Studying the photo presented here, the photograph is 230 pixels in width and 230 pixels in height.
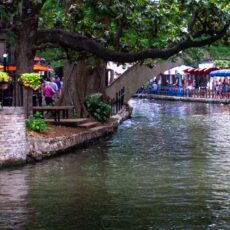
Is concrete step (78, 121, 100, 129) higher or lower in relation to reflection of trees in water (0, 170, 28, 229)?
higher

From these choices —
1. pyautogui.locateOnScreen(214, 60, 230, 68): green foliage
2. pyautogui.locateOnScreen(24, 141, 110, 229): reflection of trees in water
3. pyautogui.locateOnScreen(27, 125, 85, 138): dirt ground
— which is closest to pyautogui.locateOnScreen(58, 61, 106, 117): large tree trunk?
pyautogui.locateOnScreen(27, 125, 85, 138): dirt ground

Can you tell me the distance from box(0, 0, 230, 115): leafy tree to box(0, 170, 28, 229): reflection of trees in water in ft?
20.1

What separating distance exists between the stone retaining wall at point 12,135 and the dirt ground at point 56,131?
53.2 inches

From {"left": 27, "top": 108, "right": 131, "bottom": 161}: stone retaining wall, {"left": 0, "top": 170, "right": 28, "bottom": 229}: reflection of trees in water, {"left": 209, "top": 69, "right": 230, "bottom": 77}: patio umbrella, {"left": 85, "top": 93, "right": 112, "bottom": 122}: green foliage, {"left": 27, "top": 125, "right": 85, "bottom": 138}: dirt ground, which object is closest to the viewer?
{"left": 0, "top": 170, "right": 28, "bottom": 229}: reflection of trees in water

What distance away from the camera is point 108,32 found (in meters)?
25.6

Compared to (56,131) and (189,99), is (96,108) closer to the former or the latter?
(56,131)

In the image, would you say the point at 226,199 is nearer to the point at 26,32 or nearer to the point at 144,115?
the point at 26,32

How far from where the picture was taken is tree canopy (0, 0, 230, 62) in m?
23.5

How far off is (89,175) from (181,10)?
29.3 feet

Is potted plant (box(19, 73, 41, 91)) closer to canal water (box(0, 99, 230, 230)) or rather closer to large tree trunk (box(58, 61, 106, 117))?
canal water (box(0, 99, 230, 230))

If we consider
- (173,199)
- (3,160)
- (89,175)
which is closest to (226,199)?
(173,199)

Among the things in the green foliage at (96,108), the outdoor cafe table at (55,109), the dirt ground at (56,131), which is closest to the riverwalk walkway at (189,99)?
the green foliage at (96,108)

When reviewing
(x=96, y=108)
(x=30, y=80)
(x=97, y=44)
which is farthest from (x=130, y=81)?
(x=30, y=80)

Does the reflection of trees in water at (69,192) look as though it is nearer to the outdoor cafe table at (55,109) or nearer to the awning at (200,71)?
the outdoor cafe table at (55,109)
